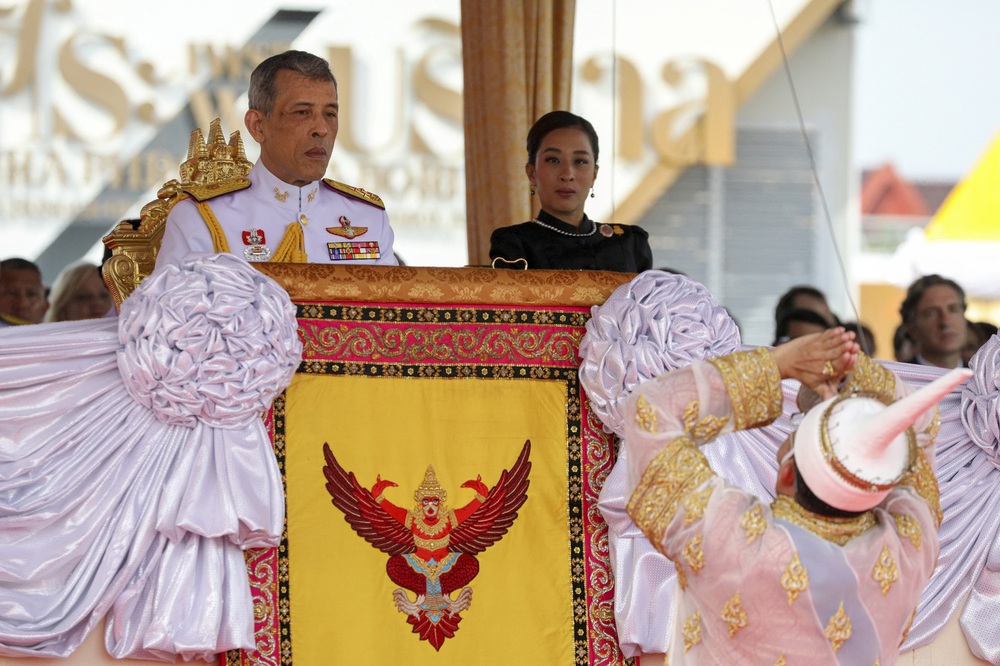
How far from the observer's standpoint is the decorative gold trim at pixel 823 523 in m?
2.11

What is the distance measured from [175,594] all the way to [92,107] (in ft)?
20.6

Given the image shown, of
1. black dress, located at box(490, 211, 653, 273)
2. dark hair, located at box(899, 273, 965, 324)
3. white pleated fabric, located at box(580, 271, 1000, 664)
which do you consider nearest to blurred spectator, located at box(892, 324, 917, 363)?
dark hair, located at box(899, 273, 965, 324)

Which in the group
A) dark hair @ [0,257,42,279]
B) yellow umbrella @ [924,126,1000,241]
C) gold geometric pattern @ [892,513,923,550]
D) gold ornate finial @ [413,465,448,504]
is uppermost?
yellow umbrella @ [924,126,1000,241]

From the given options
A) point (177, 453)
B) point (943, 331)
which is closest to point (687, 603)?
point (177, 453)

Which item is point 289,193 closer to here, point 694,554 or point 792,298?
point 694,554

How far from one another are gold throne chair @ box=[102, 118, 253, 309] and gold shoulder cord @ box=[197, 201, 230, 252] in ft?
0.13

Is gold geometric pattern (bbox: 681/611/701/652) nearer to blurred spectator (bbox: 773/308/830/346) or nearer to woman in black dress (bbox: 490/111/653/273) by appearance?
woman in black dress (bbox: 490/111/653/273)

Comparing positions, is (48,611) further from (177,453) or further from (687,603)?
(687,603)

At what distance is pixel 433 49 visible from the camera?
30.3 ft

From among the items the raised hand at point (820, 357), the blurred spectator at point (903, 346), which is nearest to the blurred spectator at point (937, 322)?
the blurred spectator at point (903, 346)

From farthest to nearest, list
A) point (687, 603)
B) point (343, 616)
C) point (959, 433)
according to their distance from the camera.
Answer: point (959, 433) < point (343, 616) < point (687, 603)

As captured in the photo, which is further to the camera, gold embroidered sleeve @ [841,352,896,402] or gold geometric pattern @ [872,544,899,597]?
gold embroidered sleeve @ [841,352,896,402]

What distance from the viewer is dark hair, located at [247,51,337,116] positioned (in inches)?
145

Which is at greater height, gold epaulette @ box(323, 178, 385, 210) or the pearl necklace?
gold epaulette @ box(323, 178, 385, 210)
